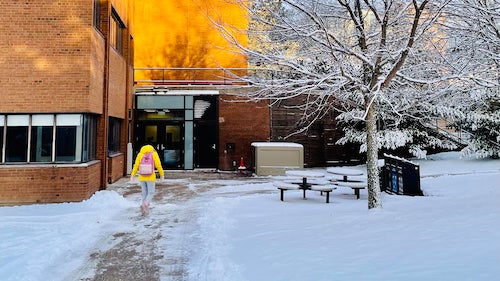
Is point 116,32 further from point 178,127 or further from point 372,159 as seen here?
point 372,159

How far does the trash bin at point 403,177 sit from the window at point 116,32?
1129 cm

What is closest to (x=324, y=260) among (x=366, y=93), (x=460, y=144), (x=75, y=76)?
(x=366, y=93)

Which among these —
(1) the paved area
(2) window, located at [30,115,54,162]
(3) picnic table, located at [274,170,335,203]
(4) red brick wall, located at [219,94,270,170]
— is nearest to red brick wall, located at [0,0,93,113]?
(2) window, located at [30,115,54,162]

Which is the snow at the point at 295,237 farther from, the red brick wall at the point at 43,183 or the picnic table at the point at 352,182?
the red brick wall at the point at 43,183

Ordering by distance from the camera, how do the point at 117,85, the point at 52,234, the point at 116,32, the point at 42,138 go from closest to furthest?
the point at 52,234, the point at 42,138, the point at 117,85, the point at 116,32

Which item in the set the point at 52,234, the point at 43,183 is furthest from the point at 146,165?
the point at 43,183

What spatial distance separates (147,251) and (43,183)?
18.8 feet

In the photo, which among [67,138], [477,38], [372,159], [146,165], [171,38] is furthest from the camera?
[171,38]

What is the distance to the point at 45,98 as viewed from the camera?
1070cm

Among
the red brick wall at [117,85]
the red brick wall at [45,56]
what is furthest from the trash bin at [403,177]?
the red brick wall at [117,85]

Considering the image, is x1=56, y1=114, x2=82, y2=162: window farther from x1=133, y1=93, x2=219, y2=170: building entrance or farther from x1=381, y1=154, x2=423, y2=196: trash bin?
x1=381, y1=154, x2=423, y2=196: trash bin

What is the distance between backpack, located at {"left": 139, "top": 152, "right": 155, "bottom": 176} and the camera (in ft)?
30.7

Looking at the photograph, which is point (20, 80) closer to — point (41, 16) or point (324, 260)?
point (41, 16)

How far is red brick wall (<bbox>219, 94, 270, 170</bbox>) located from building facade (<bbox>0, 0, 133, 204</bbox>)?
8.84 metres
